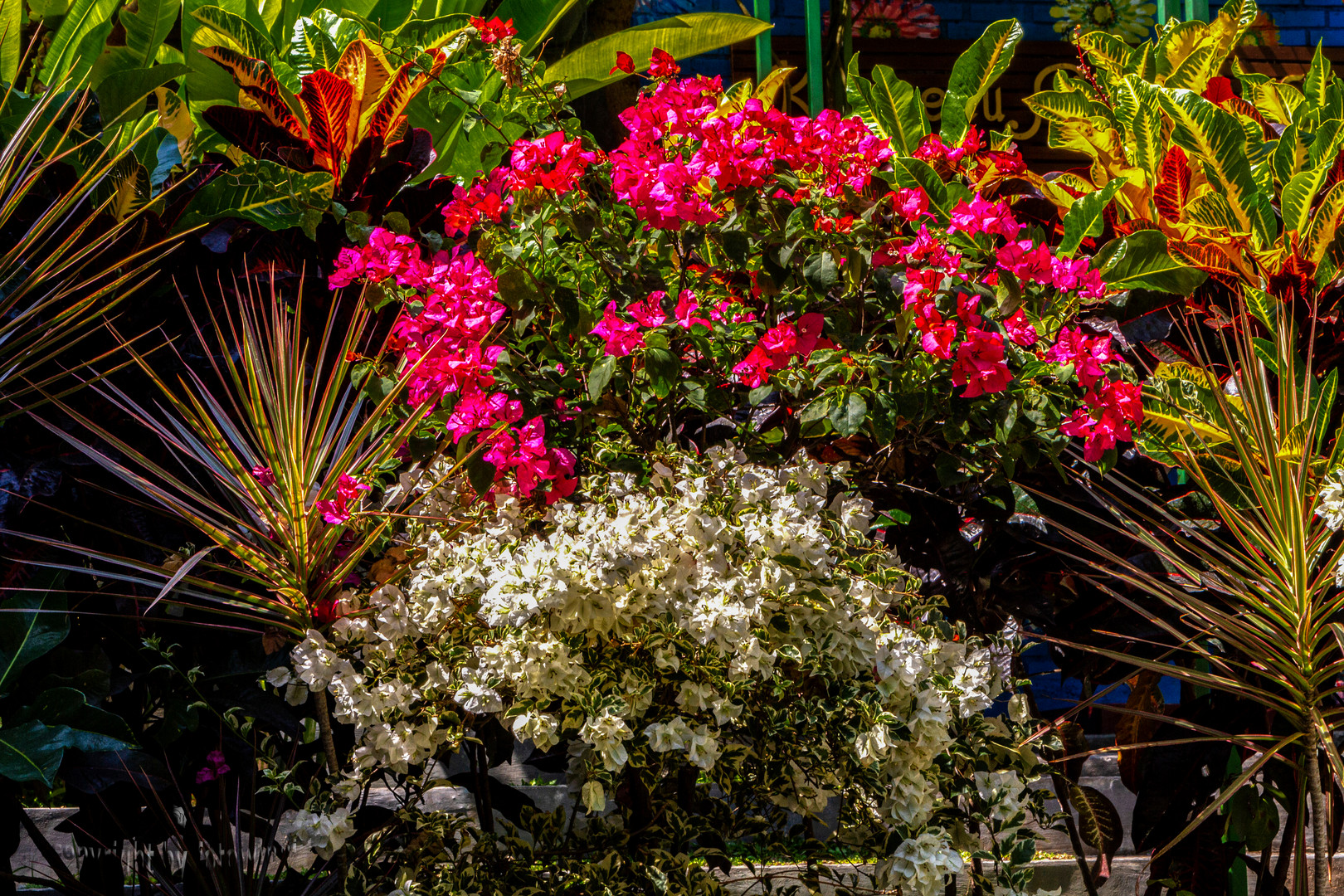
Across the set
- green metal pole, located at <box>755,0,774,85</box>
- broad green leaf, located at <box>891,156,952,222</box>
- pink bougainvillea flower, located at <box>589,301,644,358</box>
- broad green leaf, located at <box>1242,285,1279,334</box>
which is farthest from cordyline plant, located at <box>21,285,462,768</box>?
green metal pole, located at <box>755,0,774,85</box>

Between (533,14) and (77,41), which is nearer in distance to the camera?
(77,41)

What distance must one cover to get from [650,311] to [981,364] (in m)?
0.57

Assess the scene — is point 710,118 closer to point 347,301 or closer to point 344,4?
point 347,301

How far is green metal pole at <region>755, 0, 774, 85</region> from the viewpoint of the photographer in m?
4.70

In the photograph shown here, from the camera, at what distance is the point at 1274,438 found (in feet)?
5.85

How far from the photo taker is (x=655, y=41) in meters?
3.76

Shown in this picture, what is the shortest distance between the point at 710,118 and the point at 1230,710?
155 cm

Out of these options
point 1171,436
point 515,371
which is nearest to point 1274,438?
point 1171,436

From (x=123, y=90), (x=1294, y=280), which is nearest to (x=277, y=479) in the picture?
(x=123, y=90)

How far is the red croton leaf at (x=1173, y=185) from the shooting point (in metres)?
2.43

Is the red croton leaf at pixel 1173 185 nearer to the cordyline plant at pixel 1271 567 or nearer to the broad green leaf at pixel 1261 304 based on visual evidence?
the broad green leaf at pixel 1261 304

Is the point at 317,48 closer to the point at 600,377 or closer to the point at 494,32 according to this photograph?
the point at 494,32

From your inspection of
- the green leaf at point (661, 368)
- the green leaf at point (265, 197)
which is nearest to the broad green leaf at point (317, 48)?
the green leaf at point (265, 197)

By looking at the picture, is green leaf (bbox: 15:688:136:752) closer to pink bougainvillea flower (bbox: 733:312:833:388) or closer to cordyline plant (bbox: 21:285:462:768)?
cordyline plant (bbox: 21:285:462:768)
